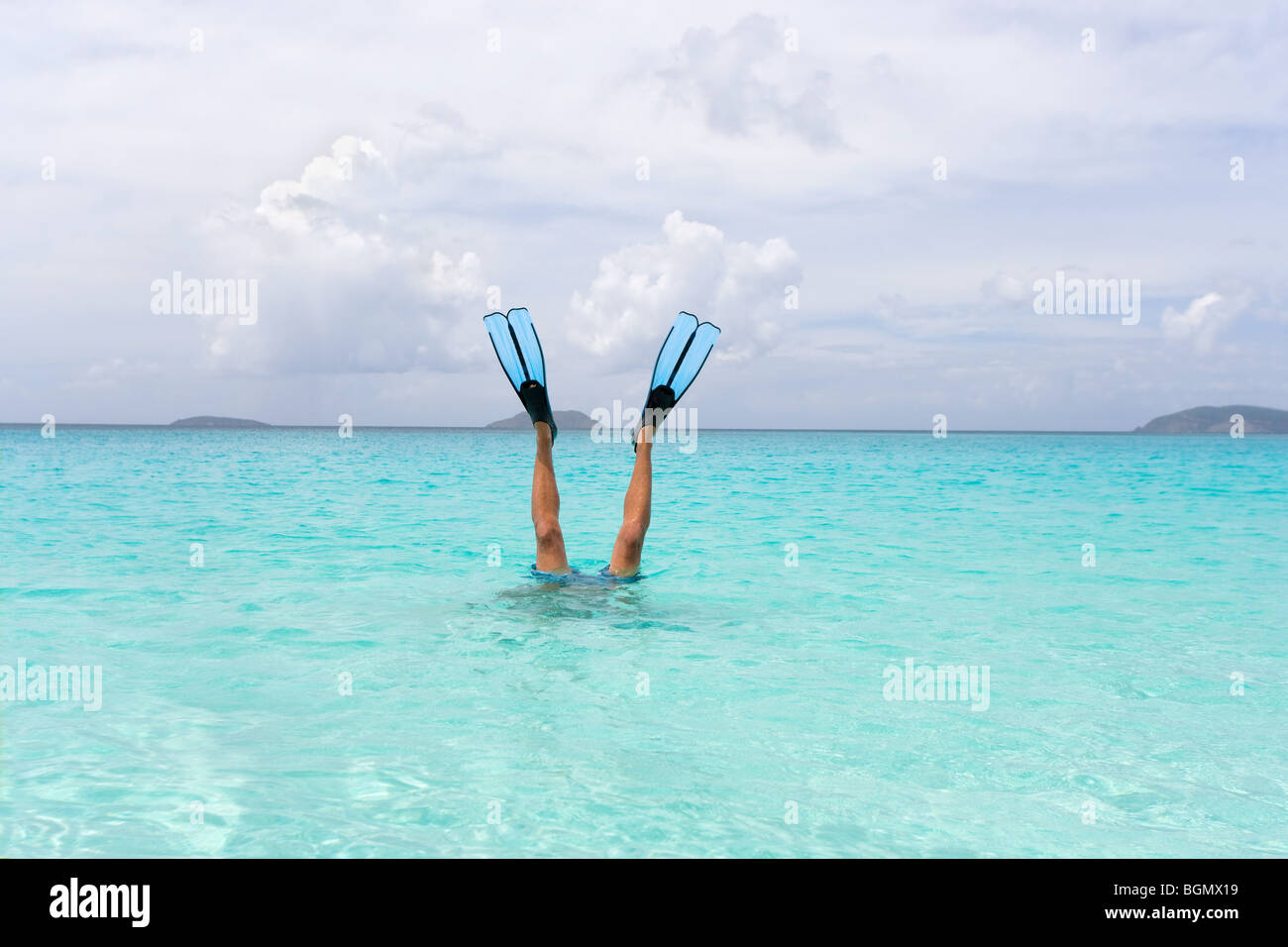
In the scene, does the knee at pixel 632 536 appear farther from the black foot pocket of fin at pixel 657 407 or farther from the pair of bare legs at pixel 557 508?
the black foot pocket of fin at pixel 657 407

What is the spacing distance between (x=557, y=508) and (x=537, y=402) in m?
1.25

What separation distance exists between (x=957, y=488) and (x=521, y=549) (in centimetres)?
2154

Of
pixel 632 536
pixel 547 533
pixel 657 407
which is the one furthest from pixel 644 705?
pixel 657 407

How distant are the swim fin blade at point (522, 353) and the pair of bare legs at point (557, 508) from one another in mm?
460

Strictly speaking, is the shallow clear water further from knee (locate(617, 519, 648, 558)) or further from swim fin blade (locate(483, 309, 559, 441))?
swim fin blade (locate(483, 309, 559, 441))

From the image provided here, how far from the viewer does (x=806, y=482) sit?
114 feet

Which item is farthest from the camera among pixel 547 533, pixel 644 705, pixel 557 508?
pixel 547 533

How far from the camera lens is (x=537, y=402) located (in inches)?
380

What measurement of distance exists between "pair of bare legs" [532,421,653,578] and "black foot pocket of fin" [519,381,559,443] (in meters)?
0.08

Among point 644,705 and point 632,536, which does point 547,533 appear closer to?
point 632,536

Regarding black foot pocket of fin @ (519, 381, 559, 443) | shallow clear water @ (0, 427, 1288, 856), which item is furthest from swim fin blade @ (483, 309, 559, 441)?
shallow clear water @ (0, 427, 1288, 856)
